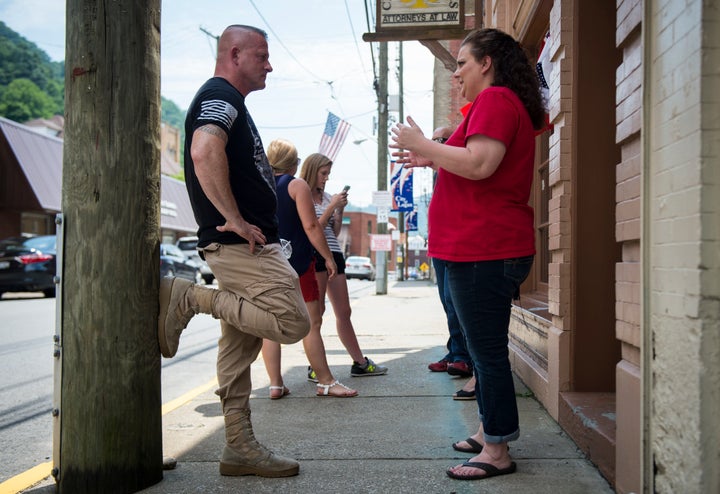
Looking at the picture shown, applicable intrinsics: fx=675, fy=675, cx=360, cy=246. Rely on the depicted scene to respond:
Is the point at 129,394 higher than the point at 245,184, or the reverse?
the point at 245,184

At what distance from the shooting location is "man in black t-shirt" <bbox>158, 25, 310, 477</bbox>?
9.33ft

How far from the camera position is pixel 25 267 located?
14984mm

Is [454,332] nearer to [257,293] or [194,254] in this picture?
[257,293]

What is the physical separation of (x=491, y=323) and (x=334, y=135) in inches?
604

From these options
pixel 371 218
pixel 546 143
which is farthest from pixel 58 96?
pixel 546 143

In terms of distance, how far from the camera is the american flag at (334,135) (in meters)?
17.7

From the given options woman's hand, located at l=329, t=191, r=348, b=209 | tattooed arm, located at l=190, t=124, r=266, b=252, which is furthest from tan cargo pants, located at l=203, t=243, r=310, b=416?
woman's hand, located at l=329, t=191, r=348, b=209

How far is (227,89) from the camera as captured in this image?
2941 millimetres

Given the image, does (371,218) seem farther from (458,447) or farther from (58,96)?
(458,447)

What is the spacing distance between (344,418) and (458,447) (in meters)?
0.97

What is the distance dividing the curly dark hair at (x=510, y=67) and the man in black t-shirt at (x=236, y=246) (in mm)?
984

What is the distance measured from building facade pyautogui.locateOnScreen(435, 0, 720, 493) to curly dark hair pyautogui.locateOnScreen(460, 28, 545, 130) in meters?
0.35

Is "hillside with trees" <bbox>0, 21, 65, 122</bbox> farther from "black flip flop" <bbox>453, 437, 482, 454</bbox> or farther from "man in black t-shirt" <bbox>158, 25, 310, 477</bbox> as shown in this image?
"black flip flop" <bbox>453, 437, 482, 454</bbox>

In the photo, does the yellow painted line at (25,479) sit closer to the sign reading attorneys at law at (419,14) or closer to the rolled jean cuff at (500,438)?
the rolled jean cuff at (500,438)
